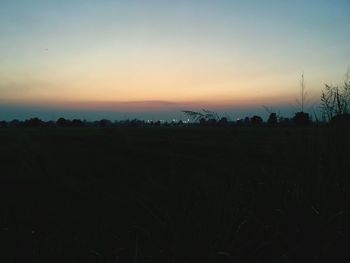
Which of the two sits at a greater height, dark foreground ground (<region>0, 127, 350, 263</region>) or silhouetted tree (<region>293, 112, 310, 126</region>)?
silhouetted tree (<region>293, 112, 310, 126</region>)

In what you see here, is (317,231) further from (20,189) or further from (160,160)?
(160,160)

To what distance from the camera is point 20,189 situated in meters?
11.1

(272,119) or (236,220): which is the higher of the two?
(272,119)

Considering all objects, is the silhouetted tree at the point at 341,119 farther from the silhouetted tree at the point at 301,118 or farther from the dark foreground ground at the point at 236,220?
the silhouetted tree at the point at 301,118

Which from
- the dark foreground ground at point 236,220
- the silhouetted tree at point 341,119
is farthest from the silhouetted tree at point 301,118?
the silhouetted tree at point 341,119

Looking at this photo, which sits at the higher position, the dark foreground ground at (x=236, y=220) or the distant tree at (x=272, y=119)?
the distant tree at (x=272, y=119)

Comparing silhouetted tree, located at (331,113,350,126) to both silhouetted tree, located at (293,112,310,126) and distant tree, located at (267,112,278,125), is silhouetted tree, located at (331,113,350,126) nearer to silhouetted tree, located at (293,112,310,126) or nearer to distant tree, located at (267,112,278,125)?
silhouetted tree, located at (293,112,310,126)

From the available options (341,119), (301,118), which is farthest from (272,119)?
(341,119)

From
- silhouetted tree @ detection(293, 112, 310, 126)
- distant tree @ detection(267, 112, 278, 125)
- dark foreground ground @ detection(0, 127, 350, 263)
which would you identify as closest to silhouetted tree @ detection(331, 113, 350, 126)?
dark foreground ground @ detection(0, 127, 350, 263)

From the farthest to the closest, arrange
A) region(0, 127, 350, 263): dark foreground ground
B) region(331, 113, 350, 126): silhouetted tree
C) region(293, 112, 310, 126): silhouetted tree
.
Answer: region(293, 112, 310, 126): silhouetted tree < region(331, 113, 350, 126): silhouetted tree < region(0, 127, 350, 263): dark foreground ground

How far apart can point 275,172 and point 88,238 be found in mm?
2510

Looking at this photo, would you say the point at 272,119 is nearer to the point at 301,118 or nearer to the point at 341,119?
the point at 301,118

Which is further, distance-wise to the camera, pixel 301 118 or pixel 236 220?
pixel 301 118

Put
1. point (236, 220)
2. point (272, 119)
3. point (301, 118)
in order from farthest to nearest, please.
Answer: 1. point (272, 119)
2. point (301, 118)
3. point (236, 220)
